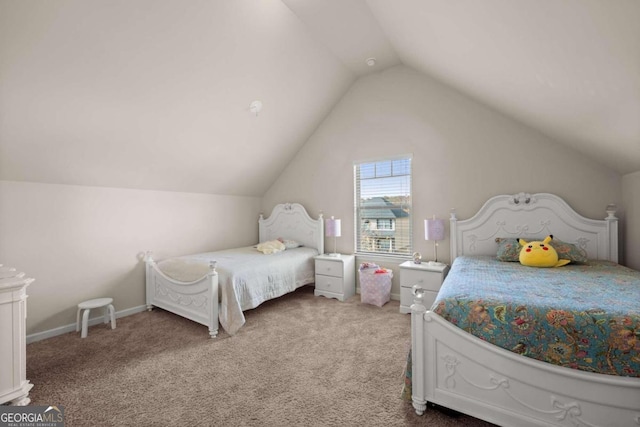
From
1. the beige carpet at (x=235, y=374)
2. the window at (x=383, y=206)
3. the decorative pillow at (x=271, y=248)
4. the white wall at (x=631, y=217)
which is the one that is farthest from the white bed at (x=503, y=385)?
the decorative pillow at (x=271, y=248)

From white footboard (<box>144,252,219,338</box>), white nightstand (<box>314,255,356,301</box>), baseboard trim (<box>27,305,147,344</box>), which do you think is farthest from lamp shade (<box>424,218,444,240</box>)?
baseboard trim (<box>27,305,147,344</box>)

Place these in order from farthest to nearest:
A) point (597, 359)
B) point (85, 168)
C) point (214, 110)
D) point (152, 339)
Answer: point (214, 110)
point (85, 168)
point (152, 339)
point (597, 359)

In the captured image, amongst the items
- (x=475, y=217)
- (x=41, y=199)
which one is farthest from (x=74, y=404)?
(x=475, y=217)

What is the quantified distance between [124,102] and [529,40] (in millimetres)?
3228

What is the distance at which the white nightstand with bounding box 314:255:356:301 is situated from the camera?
3.79m

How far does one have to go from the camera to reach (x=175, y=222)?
3.89 meters

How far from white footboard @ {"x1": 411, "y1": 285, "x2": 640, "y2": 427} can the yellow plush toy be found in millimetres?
1382

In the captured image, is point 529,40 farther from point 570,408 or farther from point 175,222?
point 175,222

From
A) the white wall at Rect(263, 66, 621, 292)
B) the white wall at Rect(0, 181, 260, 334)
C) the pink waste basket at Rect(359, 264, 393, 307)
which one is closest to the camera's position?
the white wall at Rect(0, 181, 260, 334)

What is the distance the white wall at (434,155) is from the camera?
2932mm

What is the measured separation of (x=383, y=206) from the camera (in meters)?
4.01

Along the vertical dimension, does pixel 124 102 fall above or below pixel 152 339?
above

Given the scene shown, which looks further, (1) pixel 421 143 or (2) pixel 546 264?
(1) pixel 421 143

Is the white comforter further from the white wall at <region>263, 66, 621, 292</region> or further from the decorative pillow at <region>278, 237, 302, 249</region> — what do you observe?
the white wall at <region>263, 66, 621, 292</region>
